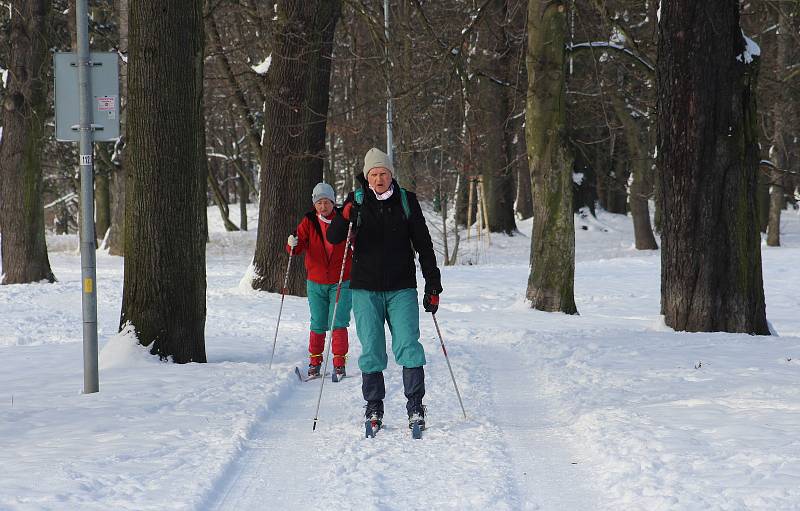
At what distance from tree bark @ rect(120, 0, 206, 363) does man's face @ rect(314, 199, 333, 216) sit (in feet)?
4.37

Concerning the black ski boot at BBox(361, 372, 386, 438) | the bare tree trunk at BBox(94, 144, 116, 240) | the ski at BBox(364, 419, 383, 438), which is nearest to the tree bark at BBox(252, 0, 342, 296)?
the black ski boot at BBox(361, 372, 386, 438)

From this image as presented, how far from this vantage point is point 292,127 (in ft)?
52.4

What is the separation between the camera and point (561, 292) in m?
13.9

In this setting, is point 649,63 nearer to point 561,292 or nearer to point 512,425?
point 561,292

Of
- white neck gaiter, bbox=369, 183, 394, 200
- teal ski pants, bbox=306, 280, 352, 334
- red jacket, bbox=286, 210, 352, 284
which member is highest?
white neck gaiter, bbox=369, 183, 394, 200

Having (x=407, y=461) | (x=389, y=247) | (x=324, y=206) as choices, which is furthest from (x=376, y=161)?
(x=324, y=206)

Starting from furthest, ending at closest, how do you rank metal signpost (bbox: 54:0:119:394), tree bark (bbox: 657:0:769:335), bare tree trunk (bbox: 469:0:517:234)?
bare tree trunk (bbox: 469:0:517:234), tree bark (bbox: 657:0:769:335), metal signpost (bbox: 54:0:119:394)

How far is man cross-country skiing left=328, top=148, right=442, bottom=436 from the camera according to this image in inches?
252

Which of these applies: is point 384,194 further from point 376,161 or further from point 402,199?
point 376,161

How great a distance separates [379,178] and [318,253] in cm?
276

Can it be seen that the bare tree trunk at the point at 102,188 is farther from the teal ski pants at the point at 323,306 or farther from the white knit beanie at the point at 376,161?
the white knit beanie at the point at 376,161

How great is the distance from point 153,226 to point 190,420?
296 centimetres

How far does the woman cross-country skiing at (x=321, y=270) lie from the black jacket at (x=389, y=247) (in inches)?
93.4

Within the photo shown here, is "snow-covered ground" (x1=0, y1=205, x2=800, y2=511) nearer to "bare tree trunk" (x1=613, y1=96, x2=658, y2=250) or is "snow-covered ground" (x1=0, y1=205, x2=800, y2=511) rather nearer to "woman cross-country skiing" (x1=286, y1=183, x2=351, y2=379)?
"woman cross-country skiing" (x1=286, y1=183, x2=351, y2=379)
